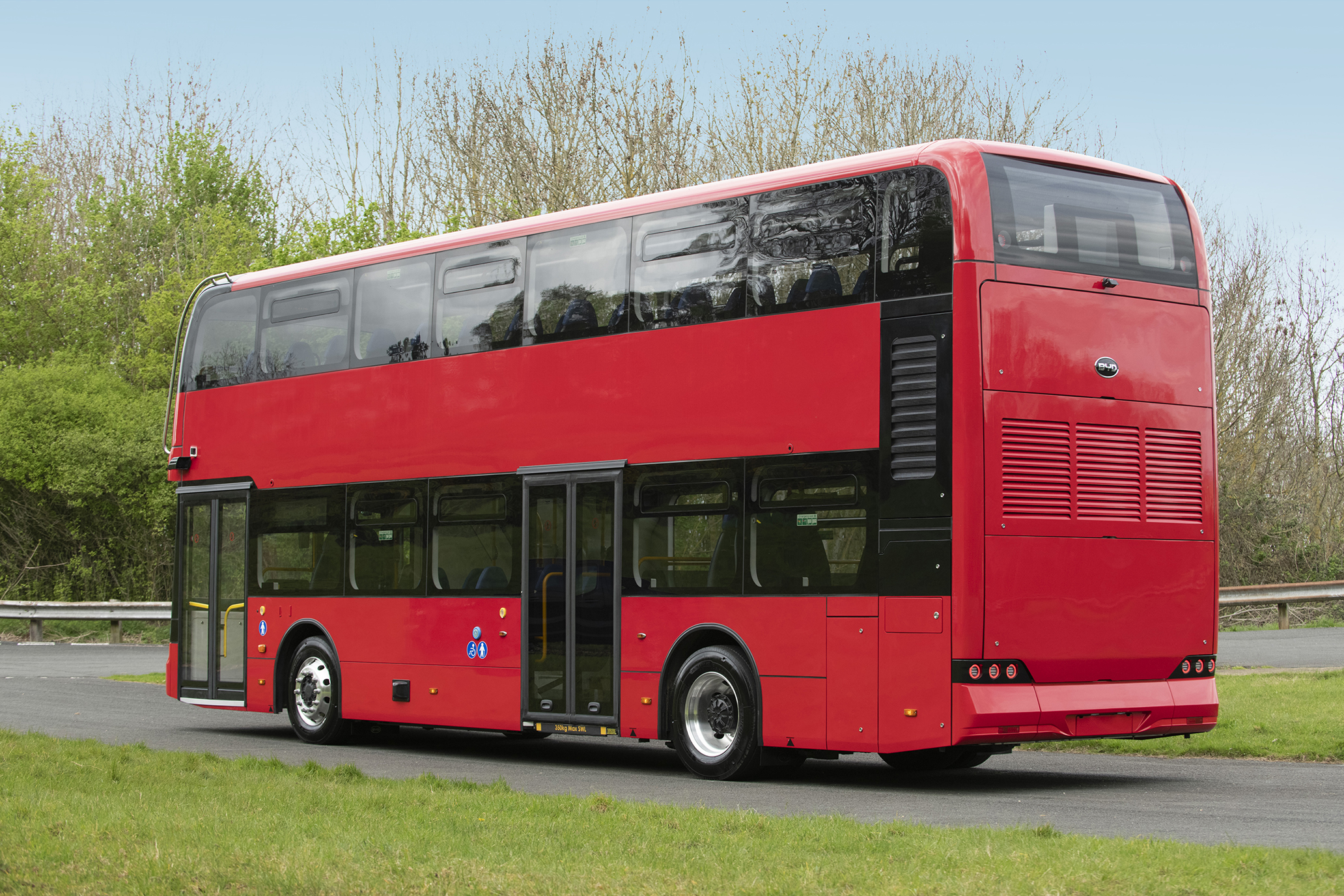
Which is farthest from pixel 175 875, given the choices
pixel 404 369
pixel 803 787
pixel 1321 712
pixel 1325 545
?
pixel 1325 545

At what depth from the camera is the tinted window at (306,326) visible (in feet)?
53.1

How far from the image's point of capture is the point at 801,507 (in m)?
12.2

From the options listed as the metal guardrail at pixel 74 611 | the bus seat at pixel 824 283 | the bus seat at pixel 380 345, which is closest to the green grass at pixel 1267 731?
the bus seat at pixel 824 283

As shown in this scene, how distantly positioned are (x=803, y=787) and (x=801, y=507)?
2053mm

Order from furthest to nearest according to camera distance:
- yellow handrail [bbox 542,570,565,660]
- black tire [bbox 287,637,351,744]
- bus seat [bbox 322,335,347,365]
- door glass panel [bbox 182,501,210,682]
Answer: door glass panel [bbox 182,501,210,682]
black tire [bbox 287,637,351,744]
bus seat [bbox 322,335,347,365]
yellow handrail [bbox 542,570,565,660]

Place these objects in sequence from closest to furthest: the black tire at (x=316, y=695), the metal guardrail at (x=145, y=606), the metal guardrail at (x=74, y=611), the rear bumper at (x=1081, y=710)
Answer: the rear bumper at (x=1081, y=710) → the black tire at (x=316, y=695) → the metal guardrail at (x=145, y=606) → the metal guardrail at (x=74, y=611)

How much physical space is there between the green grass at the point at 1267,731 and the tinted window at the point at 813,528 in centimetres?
448

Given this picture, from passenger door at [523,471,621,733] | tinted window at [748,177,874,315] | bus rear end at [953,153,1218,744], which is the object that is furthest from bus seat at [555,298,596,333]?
bus rear end at [953,153,1218,744]

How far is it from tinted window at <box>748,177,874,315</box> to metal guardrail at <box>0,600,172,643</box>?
2162 centimetres

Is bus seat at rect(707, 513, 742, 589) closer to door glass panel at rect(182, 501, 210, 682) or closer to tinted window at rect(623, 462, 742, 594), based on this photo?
tinted window at rect(623, 462, 742, 594)

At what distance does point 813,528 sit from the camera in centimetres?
1209

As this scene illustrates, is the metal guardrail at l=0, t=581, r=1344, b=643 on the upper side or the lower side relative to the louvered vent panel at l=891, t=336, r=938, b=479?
lower

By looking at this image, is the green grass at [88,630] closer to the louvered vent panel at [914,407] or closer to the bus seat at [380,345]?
the bus seat at [380,345]

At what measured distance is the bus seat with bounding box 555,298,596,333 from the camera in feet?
45.4
